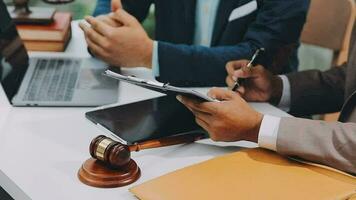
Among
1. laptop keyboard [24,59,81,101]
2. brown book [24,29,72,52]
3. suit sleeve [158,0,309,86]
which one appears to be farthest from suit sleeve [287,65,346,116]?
brown book [24,29,72,52]

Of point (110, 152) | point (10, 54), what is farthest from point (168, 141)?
point (10, 54)

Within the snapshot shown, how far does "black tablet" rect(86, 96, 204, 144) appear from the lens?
1.08m

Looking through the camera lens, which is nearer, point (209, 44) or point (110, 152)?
point (110, 152)

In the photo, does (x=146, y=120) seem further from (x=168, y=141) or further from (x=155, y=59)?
(x=155, y=59)

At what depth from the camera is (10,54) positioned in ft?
4.83

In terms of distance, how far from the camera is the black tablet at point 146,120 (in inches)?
42.6

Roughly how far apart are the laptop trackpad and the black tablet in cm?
17

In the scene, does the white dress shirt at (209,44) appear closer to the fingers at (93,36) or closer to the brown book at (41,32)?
the fingers at (93,36)

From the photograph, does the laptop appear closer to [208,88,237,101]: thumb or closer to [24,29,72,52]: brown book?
[24,29,72,52]: brown book

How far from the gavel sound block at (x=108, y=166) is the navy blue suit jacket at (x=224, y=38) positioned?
19.0 inches

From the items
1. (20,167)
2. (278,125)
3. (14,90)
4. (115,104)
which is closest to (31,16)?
(14,90)

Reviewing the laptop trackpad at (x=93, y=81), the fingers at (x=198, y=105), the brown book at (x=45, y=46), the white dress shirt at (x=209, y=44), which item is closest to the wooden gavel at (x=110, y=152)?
the fingers at (x=198, y=105)

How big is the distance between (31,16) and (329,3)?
1.03 metres

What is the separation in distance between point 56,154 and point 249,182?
37 centimetres
